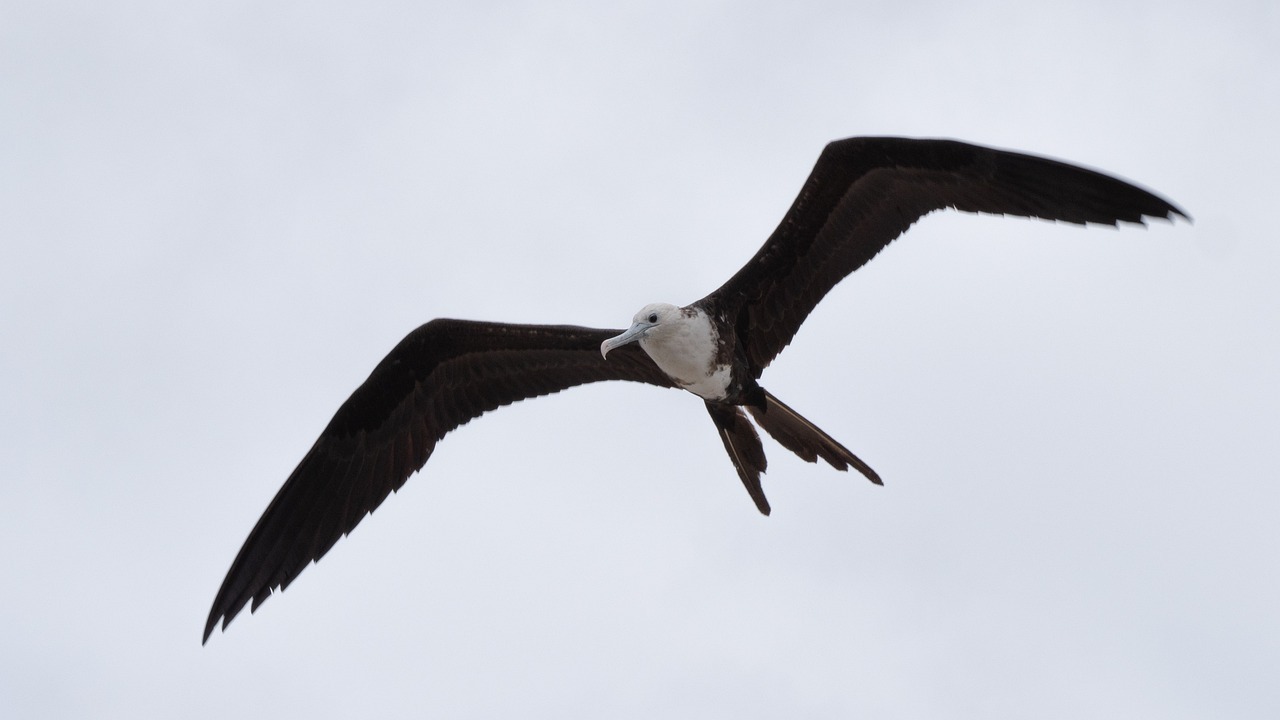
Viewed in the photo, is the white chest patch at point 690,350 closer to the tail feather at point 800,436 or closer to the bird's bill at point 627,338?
the bird's bill at point 627,338

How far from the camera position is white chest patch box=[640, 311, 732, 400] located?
6.95 m

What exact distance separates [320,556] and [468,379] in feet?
3.47

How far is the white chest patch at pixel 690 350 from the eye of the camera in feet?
22.8

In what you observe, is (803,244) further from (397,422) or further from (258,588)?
(258,588)

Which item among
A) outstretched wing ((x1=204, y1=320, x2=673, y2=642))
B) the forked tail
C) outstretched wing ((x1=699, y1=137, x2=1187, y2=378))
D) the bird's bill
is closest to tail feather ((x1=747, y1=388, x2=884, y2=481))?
the forked tail

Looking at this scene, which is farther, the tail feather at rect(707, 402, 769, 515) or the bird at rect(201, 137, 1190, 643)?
the tail feather at rect(707, 402, 769, 515)

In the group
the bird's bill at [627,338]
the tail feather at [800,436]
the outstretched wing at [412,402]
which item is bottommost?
the tail feather at [800,436]

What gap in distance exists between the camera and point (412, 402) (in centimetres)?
756

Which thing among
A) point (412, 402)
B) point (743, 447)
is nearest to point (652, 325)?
point (743, 447)

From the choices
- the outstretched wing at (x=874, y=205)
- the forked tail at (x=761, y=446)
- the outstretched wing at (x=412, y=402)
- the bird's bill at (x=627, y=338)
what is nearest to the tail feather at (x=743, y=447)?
the forked tail at (x=761, y=446)

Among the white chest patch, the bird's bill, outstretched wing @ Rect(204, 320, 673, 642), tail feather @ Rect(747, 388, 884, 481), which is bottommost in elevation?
tail feather @ Rect(747, 388, 884, 481)

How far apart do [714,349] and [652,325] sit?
289 mm

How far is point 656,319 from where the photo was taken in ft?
23.0

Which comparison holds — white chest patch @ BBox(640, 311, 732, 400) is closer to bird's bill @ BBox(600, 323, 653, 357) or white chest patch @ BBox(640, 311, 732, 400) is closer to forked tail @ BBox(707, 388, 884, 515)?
bird's bill @ BBox(600, 323, 653, 357)
